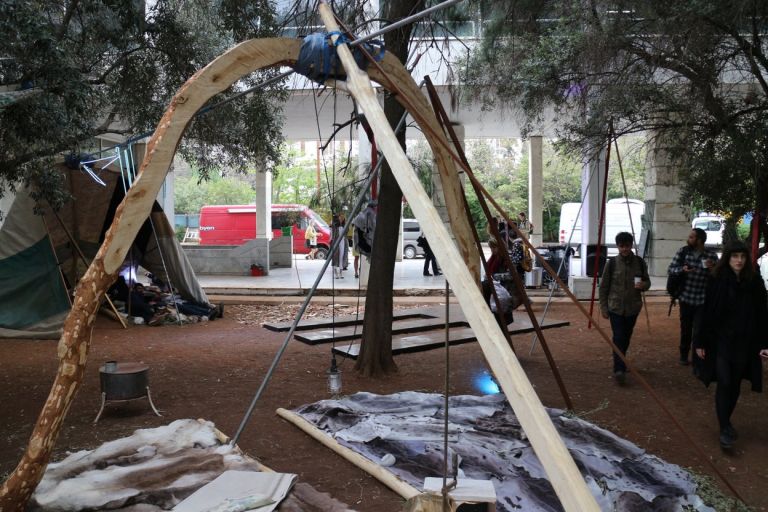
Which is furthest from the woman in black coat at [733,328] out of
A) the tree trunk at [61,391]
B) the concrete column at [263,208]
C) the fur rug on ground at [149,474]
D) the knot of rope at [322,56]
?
the concrete column at [263,208]

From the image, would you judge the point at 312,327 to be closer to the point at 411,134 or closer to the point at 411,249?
the point at 411,249

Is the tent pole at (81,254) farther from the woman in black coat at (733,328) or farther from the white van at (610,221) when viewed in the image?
the white van at (610,221)

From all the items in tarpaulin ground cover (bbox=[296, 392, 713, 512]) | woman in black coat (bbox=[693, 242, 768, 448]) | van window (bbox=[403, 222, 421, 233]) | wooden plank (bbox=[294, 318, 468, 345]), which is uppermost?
van window (bbox=[403, 222, 421, 233])

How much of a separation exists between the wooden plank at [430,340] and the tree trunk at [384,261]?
0.45 m

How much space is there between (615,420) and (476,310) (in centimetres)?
373

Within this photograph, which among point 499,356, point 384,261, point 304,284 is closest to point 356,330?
point 384,261

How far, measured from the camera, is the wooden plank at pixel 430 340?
7.39 meters

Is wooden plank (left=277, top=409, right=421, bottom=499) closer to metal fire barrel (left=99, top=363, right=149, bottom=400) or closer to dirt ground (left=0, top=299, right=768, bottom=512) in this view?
dirt ground (left=0, top=299, right=768, bottom=512)

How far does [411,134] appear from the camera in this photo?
27266 millimetres

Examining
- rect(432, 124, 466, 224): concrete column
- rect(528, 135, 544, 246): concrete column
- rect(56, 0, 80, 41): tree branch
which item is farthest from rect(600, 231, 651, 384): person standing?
rect(528, 135, 544, 246): concrete column

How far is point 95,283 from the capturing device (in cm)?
301

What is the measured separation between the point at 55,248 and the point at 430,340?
576 cm

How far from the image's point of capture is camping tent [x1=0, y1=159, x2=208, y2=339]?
883 cm

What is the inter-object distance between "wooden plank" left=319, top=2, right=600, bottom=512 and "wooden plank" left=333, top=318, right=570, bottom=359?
4.80m
